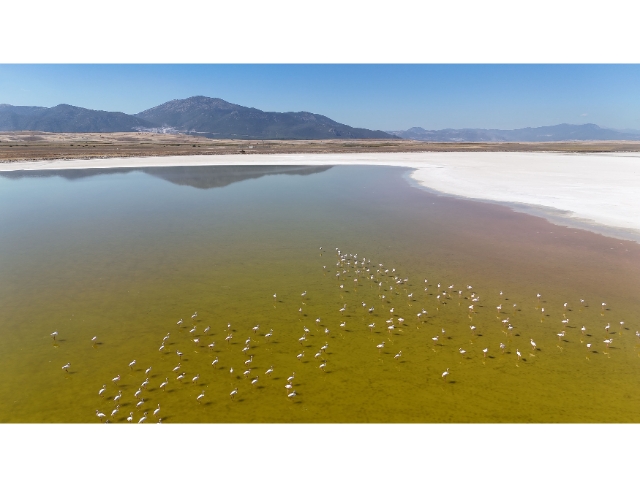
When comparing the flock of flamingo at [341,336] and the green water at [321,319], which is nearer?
the green water at [321,319]

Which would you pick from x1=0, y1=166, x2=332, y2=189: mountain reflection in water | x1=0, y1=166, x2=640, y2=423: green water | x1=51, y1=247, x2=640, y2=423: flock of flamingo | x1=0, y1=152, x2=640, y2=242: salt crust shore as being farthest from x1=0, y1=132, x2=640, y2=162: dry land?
x1=51, y1=247, x2=640, y2=423: flock of flamingo

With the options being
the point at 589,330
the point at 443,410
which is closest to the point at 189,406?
the point at 443,410

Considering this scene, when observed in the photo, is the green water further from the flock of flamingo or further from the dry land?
the dry land

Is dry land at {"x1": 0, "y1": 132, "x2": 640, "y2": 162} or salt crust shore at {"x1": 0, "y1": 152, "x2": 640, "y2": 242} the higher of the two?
dry land at {"x1": 0, "y1": 132, "x2": 640, "y2": 162}

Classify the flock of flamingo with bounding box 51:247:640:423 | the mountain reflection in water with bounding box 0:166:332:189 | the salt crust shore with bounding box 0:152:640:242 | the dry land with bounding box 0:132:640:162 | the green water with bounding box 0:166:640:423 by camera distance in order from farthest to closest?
the dry land with bounding box 0:132:640:162 → the mountain reflection in water with bounding box 0:166:332:189 → the salt crust shore with bounding box 0:152:640:242 → the flock of flamingo with bounding box 51:247:640:423 → the green water with bounding box 0:166:640:423

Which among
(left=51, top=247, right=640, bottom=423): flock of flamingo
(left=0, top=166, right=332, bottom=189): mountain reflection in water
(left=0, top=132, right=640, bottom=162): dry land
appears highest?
(left=0, top=132, right=640, bottom=162): dry land

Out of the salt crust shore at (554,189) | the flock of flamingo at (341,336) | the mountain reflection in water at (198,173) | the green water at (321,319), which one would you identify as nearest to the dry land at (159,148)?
the salt crust shore at (554,189)

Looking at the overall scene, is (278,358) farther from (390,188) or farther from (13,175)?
(13,175)

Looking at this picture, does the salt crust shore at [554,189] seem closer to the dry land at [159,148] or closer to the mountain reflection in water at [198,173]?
the mountain reflection in water at [198,173]
